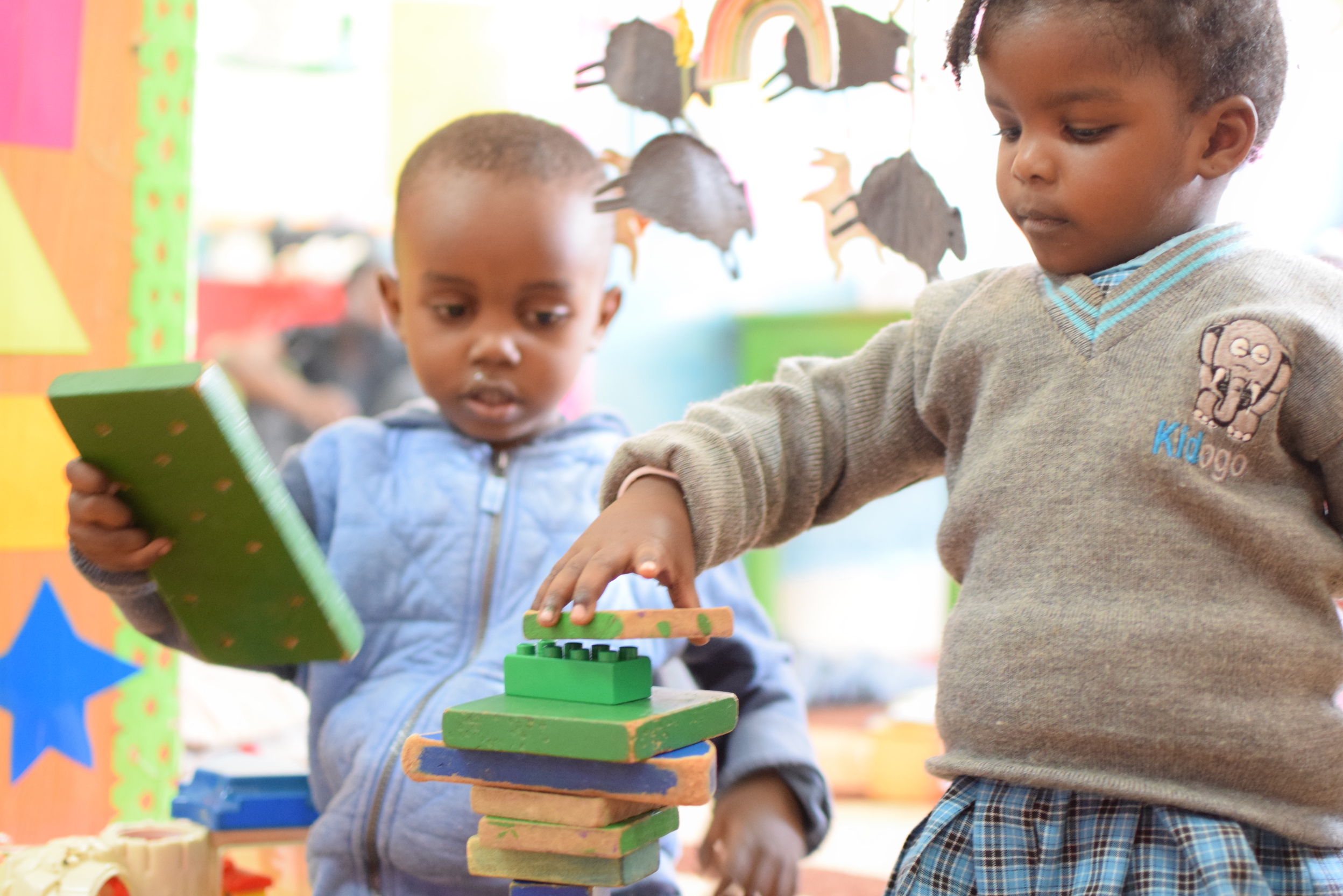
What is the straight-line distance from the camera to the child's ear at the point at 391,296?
4.53 feet

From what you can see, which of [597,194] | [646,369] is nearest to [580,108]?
[646,369]

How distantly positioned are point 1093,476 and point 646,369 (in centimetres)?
244

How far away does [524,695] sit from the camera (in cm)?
75

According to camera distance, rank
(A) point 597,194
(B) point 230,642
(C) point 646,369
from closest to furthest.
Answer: (B) point 230,642 → (A) point 597,194 → (C) point 646,369

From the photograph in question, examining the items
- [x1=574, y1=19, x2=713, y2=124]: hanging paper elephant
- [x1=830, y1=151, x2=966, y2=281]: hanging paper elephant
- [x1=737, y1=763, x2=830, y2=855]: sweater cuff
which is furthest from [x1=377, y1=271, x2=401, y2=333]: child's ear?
[x1=737, y1=763, x2=830, y2=855]: sweater cuff

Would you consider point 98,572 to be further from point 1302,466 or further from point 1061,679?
point 1302,466

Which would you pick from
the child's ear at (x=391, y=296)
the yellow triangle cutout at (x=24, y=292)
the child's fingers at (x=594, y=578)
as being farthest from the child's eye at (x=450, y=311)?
the child's fingers at (x=594, y=578)

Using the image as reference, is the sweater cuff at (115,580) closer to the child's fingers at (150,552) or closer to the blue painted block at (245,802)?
the child's fingers at (150,552)

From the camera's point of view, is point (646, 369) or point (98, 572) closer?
point (98, 572)

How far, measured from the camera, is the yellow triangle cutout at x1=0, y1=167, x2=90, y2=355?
1387mm

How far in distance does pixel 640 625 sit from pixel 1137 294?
16.6 inches

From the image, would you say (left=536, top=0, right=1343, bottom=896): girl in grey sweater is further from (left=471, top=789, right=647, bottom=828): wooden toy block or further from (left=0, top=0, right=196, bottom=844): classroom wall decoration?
(left=0, top=0, right=196, bottom=844): classroom wall decoration

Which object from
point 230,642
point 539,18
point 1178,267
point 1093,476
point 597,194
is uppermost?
point 539,18

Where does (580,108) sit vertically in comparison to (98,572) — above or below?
above
